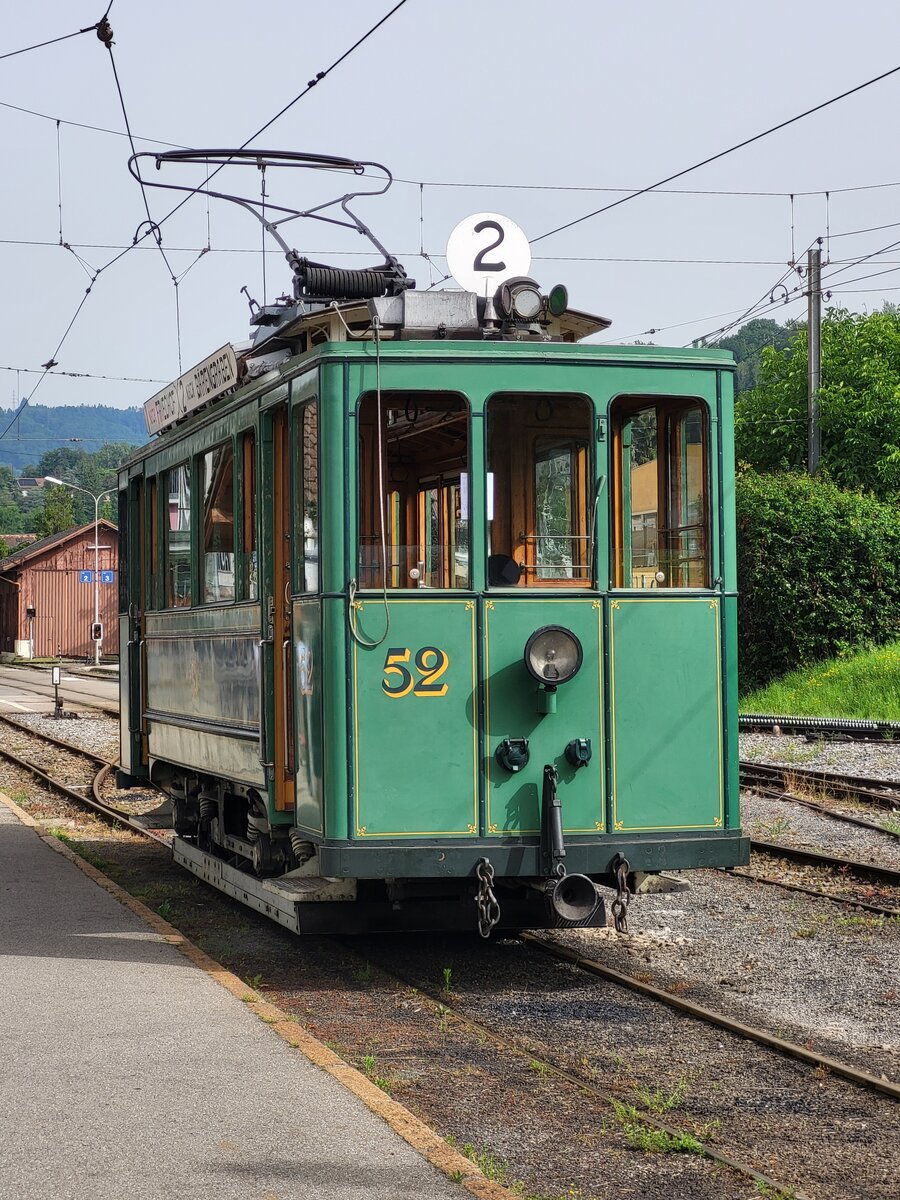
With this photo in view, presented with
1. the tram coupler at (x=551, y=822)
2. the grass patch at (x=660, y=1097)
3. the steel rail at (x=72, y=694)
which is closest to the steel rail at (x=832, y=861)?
the tram coupler at (x=551, y=822)

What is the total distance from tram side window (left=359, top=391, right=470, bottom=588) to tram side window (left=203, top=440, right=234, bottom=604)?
1.58 metres

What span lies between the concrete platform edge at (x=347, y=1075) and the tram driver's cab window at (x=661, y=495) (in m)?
2.58

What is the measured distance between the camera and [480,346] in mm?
7434

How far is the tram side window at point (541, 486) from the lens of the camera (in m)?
7.49

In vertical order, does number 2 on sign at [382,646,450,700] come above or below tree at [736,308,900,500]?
below

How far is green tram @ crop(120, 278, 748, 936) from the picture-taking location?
7242mm

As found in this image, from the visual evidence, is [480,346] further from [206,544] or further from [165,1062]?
[165,1062]

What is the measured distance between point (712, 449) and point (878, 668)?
57.5 ft

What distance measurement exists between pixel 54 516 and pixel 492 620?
317 ft

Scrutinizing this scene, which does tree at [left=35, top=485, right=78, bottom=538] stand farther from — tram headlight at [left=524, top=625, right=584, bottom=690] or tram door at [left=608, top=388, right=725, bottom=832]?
tram headlight at [left=524, top=625, right=584, bottom=690]

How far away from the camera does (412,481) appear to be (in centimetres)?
775

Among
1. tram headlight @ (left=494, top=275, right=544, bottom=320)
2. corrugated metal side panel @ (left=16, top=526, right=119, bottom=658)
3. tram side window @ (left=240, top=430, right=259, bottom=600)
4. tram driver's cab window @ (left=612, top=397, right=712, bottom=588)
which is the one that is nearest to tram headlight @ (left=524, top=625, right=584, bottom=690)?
tram driver's cab window @ (left=612, top=397, right=712, bottom=588)

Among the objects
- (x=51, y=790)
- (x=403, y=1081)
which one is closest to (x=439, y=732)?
(x=403, y=1081)

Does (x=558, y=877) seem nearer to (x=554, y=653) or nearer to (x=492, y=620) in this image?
(x=554, y=653)
